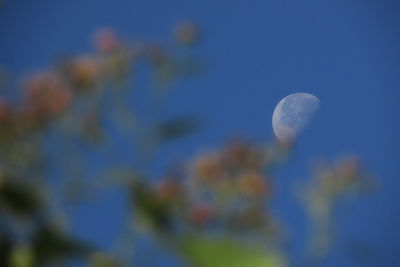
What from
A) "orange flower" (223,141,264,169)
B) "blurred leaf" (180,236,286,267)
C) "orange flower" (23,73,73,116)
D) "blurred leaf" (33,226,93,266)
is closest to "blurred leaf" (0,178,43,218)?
"blurred leaf" (33,226,93,266)

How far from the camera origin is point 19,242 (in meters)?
0.33

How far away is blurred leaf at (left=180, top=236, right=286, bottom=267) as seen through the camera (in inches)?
9.1

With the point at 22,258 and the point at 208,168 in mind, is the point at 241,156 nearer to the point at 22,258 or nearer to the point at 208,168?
the point at 208,168

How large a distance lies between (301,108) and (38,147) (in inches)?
38.1

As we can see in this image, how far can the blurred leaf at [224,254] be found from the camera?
0.76ft

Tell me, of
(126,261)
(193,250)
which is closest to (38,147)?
(126,261)

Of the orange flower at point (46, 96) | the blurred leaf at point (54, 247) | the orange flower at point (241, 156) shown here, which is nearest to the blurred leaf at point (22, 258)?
the blurred leaf at point (54, 247)

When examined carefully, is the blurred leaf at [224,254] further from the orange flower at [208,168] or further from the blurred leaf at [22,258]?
the orange flower at [208,168]

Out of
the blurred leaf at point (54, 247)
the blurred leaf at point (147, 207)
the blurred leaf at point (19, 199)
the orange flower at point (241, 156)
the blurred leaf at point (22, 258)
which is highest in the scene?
the orange flower at point (241, 156)

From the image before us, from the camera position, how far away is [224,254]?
245 millimetres

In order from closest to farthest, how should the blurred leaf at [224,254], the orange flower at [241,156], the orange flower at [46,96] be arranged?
1. the blurred leaf at [224,254]
2. the orange flower at [46,96]
3. the orange flower at [241,156]

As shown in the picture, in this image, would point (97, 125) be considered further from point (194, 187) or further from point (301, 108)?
point (301, 108)

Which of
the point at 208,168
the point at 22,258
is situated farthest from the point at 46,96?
the point at 22,258

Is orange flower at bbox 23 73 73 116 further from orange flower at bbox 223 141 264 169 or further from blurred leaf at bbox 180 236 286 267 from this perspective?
blurred leaf at bbox 180 236 286 267
